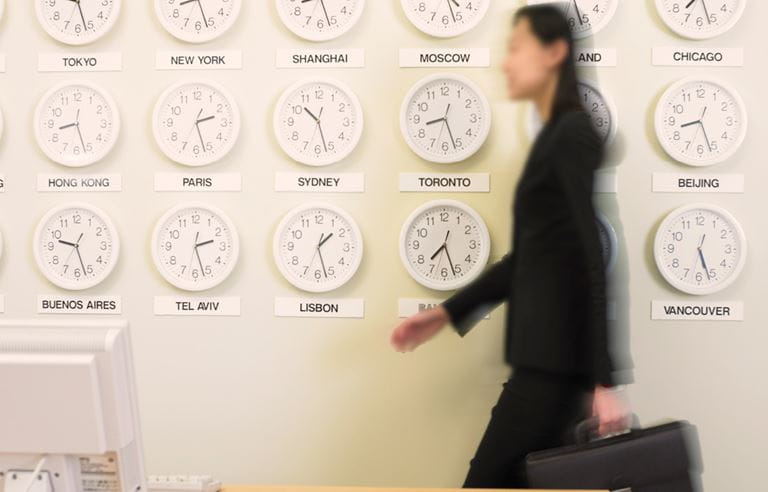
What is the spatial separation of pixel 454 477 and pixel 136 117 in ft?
5.65

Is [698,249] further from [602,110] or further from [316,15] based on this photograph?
[316,15]

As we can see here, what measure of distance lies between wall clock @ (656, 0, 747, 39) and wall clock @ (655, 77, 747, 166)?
0.53ft

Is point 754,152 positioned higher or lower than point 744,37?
lower

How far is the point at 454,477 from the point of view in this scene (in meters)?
2.58

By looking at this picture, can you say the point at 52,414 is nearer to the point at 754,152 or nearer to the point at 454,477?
the point at 454,477

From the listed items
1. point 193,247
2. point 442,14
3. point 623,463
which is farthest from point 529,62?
point 193,247

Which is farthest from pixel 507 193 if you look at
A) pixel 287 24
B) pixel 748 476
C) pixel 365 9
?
pixel 748 476

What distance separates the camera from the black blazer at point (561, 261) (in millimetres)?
1826

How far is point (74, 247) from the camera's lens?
2.59 meters

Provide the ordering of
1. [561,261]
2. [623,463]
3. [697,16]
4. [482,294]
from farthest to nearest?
[697,16]
[482,294]
[561,261]
[623,463]

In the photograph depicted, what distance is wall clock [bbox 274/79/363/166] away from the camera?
251 centimetres

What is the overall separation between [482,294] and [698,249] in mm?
808

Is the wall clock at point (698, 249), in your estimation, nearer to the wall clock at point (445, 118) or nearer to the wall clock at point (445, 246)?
the wall clock at point (445, 246)

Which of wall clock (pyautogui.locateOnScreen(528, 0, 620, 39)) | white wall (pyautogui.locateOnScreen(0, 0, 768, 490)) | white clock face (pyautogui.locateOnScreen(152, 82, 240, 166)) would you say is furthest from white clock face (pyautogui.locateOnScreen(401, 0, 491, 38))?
white clock face (pyautogui.locateOnScreen(152, 82, 240, 166))
